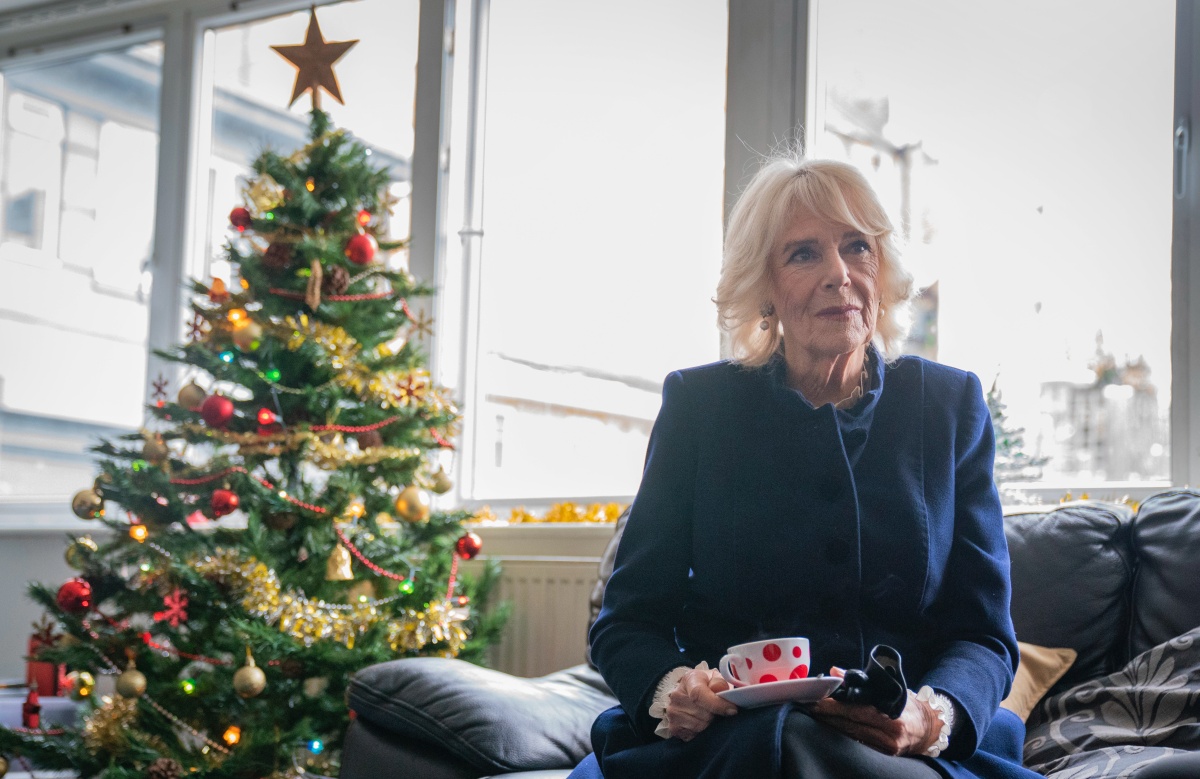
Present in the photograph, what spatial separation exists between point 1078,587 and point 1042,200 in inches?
46.2

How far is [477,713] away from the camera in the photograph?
6.24 feet

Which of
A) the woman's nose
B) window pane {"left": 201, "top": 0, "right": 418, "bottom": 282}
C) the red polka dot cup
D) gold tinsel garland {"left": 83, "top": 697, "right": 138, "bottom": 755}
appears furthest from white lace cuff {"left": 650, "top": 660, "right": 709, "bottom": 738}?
window pane {"left": 201, "top": 0, "right": 418, "bottom": 282}

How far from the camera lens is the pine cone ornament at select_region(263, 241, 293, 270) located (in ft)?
9.71

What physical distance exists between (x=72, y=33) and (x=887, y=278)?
4.04m

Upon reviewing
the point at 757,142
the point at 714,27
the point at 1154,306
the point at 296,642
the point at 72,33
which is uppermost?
the point at 72,33

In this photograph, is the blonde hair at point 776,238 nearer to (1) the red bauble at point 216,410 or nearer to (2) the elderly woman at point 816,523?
(2) the elderly woman at point 816,523

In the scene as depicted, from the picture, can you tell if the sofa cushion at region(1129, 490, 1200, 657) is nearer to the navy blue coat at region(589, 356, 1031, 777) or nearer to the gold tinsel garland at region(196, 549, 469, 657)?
the navy blue coat at region(589, 356, 1031, 777)

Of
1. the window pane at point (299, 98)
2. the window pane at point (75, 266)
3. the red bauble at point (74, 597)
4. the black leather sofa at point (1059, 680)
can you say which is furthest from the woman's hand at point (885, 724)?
the window pane at point (75, 266)

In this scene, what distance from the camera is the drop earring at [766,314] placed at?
1.82 metres

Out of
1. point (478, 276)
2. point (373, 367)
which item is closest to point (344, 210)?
point (373, 367)

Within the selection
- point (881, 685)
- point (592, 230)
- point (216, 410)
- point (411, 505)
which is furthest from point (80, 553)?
point (881, 685)

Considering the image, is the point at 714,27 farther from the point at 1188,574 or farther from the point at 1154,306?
the point at 1188,574

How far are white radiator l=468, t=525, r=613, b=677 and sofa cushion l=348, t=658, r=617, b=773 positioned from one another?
3.20 feet

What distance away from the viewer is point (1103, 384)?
106 inches
